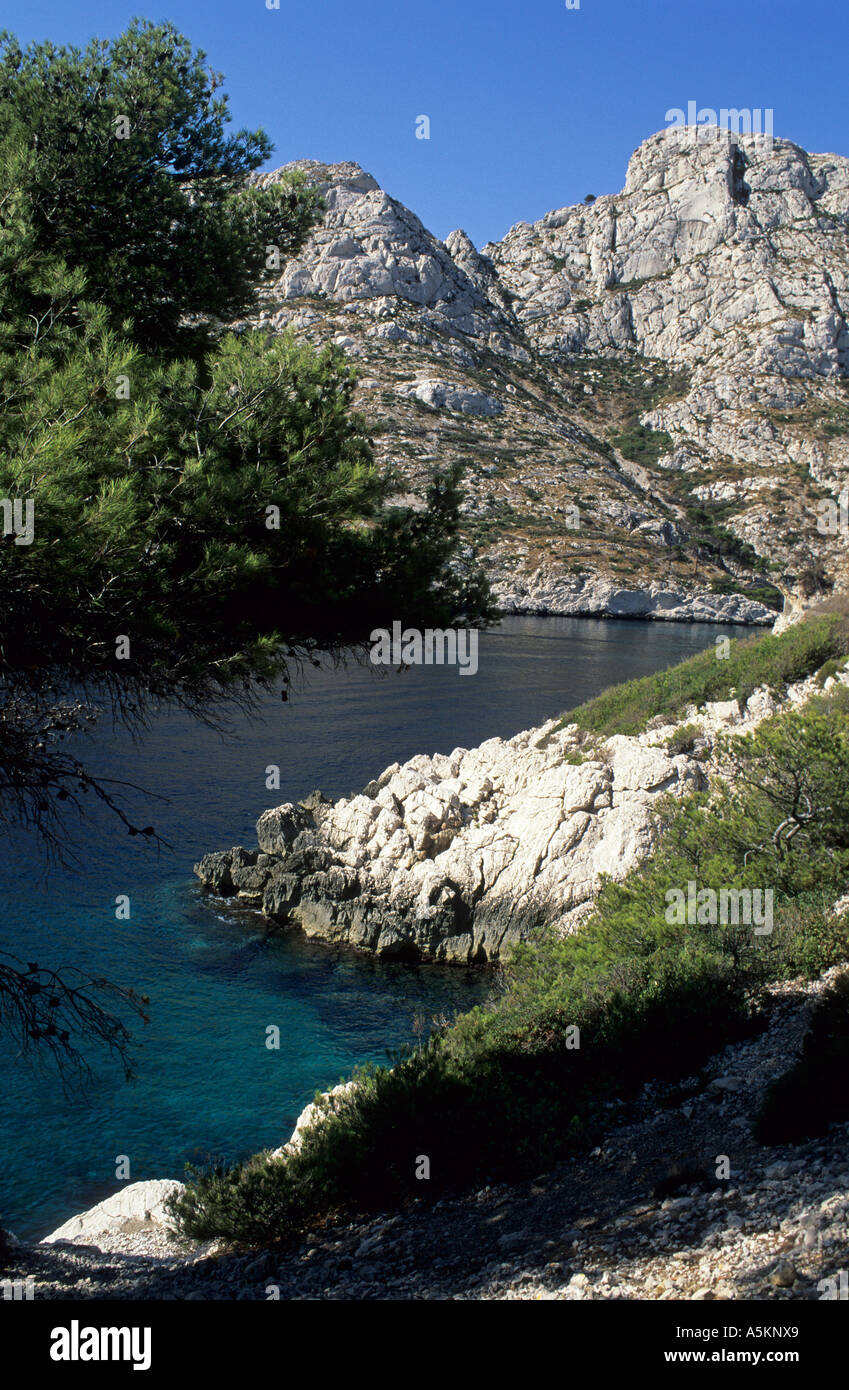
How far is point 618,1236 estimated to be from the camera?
17.8 ft

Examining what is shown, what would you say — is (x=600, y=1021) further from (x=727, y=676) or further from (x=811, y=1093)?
(x=727, y=676)

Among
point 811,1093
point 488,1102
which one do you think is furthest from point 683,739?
point 811,1093

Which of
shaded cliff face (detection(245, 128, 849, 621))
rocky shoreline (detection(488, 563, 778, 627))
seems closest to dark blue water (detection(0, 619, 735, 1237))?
shaded cliff face (detection(245, 128, 849, 621))

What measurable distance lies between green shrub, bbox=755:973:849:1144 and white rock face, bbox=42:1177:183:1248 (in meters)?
5.75

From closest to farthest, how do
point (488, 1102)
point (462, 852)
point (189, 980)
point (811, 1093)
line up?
1. point (811, 1093)
2. point (488, 1102)
3. point (189, 980)
4. point (462, 852)

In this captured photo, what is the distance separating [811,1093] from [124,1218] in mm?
7095

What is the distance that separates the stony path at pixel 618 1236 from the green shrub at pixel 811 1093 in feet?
0.59

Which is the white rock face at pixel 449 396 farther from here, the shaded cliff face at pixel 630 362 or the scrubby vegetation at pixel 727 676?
the scrubby vegetation at pixel 727 676

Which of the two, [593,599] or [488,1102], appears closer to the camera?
[488,1102]

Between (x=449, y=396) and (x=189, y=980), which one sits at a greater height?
(x=449, y=396)

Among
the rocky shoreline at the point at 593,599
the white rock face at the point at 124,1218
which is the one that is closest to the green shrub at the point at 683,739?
the white rock face at the point at 124,1218

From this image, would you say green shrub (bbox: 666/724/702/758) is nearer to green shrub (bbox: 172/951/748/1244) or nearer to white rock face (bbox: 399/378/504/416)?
green shrub (bbox: 172/951/748/1244)
